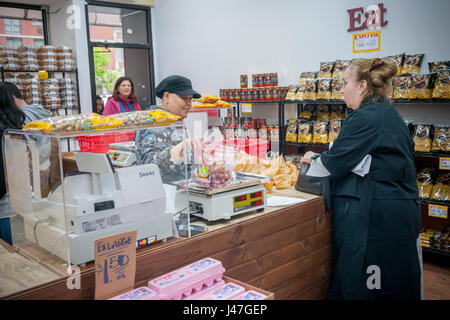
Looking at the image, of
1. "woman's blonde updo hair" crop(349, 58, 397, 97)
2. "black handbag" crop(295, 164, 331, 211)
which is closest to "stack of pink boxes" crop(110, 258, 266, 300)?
"black handbag" crop(295, 164, 331, 211)

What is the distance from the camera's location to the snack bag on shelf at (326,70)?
4531 millimetres

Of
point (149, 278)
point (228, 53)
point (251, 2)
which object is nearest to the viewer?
point (149, 278)

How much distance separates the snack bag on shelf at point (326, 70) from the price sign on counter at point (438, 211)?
5.70 feet

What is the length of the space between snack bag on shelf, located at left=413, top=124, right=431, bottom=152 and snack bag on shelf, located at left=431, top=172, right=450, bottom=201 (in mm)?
332

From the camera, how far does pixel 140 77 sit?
7.78 m

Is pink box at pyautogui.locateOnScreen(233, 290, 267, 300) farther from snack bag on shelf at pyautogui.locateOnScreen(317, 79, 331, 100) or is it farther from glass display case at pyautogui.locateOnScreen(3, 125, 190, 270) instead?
snack bag on shelf at pyautogui.locateOnScreen(317, 79, 331, 100)

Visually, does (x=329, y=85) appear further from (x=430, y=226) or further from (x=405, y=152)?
(x=405, y=152)

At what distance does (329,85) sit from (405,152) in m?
2.11

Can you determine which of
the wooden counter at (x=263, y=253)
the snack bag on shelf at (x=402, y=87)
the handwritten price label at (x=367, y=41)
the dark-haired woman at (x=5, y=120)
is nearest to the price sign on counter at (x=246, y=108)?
the handwritten price label at (x=367, y=41)

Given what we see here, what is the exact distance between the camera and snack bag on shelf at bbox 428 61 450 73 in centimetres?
375

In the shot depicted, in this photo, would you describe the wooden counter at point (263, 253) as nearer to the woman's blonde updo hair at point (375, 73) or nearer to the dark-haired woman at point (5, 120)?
the woman's blonde updo hair at point (375, 73)

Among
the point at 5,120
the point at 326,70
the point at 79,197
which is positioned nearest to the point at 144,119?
the point at 79,197

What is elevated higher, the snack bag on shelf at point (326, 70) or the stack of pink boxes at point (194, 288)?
the snack bag on shelf at point (326, 70)

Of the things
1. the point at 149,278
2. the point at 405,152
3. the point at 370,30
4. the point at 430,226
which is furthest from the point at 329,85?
the point at 149,278
